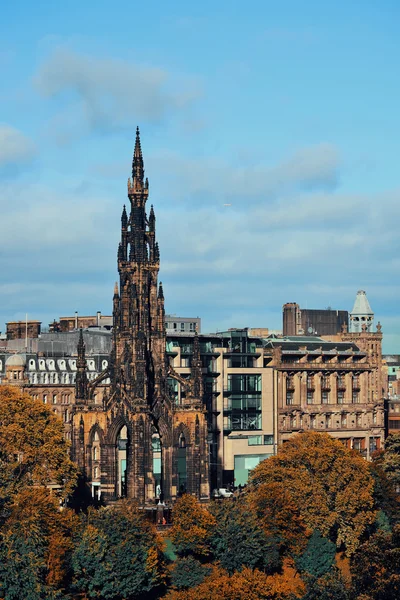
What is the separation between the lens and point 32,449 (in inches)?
6649

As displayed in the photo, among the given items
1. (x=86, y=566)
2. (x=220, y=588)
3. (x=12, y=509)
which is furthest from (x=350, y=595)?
(x=12, y=509)

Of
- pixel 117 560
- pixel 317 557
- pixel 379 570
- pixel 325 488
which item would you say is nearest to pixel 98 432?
pixel 325 488

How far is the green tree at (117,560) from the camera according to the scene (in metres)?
147

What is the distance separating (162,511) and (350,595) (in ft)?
138

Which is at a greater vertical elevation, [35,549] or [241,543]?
[241,543]

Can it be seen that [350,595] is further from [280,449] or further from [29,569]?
[280,449]

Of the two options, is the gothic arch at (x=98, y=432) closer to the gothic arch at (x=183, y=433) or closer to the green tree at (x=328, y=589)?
the gothic arch at (x=183, y=433)

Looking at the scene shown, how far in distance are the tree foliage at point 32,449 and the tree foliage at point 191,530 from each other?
1539cm

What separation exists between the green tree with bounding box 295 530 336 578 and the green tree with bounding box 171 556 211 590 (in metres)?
13.9

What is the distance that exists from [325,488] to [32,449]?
3537cm

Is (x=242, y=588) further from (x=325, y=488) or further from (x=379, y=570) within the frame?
(x=325, y=488)

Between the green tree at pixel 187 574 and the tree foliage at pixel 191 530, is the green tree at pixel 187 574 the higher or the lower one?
the lower one

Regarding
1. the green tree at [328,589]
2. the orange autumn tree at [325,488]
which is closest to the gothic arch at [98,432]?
the orange autumn tree at [325,488]

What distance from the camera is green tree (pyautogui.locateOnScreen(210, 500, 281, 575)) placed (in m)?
156
